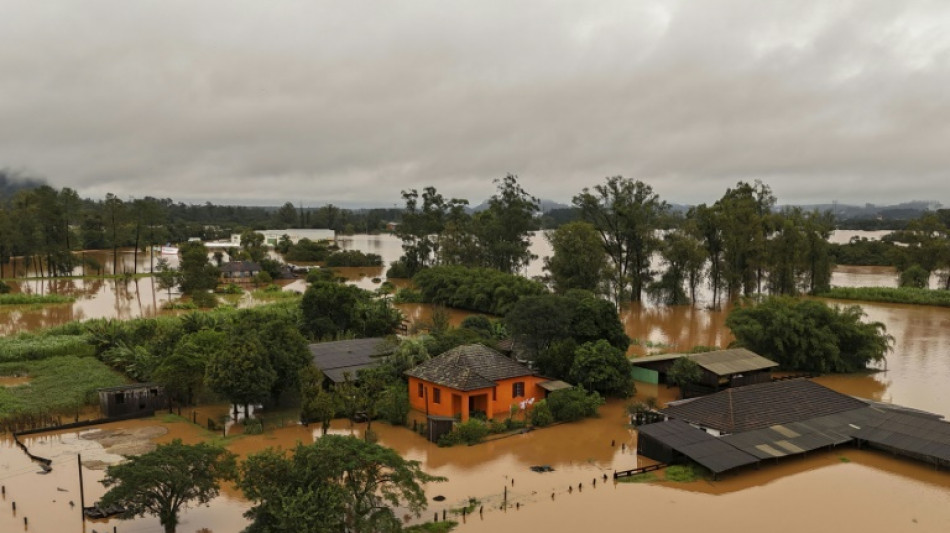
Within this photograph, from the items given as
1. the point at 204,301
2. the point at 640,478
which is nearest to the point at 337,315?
the point at 204,301

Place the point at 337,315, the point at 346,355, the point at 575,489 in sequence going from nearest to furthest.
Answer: the point at 575,489, the point at 346,355, the point at 337,315

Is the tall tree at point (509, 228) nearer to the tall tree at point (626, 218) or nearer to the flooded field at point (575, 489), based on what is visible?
the tall tree at point (626, 218)

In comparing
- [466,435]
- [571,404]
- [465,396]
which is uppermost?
[465,396]

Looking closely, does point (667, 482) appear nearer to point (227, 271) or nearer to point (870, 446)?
point (870, 446)

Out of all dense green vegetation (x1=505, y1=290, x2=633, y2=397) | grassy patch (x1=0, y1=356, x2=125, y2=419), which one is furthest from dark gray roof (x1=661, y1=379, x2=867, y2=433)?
grassy patch (x1=0, y1=356, x2=125, y2=419)

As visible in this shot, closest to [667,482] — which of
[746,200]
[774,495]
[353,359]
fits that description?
[774,495]

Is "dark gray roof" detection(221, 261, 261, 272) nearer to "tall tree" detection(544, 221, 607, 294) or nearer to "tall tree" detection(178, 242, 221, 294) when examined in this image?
"tall tree" detection(178, 242, 221, 294)

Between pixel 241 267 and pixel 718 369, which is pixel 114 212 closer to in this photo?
pixel 241 267
